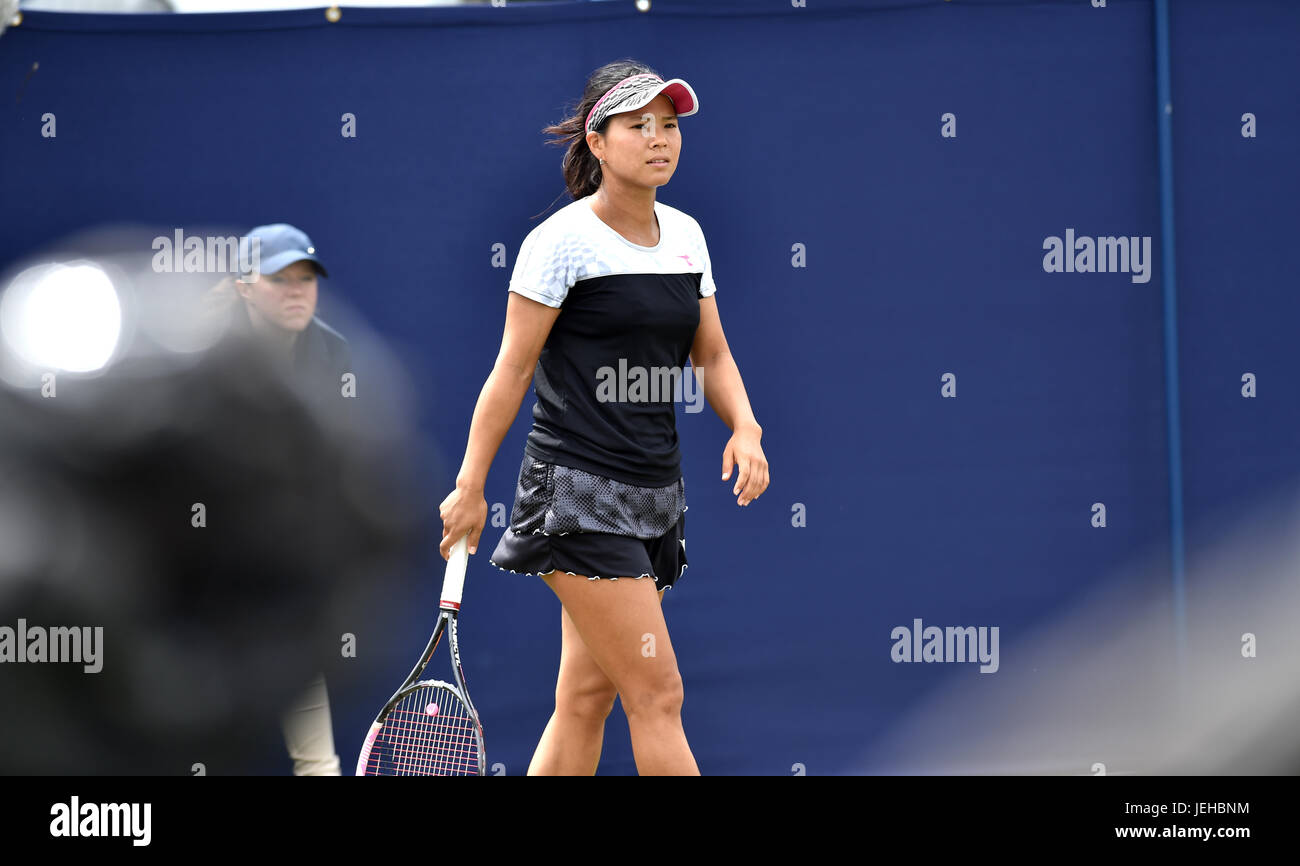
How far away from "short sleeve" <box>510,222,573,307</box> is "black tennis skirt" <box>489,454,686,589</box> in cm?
42

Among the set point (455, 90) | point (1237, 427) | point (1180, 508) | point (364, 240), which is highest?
point (455, 90)

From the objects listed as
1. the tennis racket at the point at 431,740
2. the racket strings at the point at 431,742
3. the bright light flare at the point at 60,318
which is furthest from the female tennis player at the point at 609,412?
the bright light flare at the point at 60,318

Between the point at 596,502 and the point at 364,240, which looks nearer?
the point at 596,502

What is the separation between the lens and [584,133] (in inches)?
132

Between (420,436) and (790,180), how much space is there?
160cm

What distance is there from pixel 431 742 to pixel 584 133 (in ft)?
5.58

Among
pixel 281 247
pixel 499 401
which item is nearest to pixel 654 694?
pixel 499 401

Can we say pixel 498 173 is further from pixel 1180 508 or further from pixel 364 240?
pixel 1180 508

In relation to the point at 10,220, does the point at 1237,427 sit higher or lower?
lower

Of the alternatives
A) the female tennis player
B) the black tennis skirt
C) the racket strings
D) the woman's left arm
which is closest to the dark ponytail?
the female tennis player

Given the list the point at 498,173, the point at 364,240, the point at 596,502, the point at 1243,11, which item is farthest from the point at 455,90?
the point at 1243,11

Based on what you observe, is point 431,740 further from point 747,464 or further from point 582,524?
point 747,464

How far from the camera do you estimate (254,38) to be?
4492mm

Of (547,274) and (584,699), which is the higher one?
(547,274)
